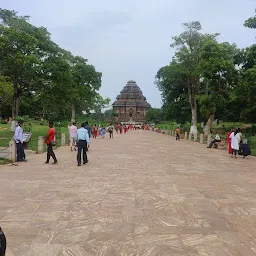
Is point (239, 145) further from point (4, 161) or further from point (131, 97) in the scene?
point (131, 97)

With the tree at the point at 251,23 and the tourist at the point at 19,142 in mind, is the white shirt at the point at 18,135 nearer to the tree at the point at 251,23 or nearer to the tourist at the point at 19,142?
the tourist at the point at 19,142

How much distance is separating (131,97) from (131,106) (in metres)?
2.85

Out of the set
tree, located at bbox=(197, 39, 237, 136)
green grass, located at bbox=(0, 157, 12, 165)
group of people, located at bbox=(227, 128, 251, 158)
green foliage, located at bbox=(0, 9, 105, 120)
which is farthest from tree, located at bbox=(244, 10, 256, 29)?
green grass, located at bbox=(0, 157, 12, 165)

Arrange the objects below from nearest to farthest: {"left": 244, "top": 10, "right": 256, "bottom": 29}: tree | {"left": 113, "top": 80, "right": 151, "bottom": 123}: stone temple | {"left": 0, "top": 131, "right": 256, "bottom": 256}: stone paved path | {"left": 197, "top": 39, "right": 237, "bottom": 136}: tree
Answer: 1. {"left": 0, "top": 131, "right": 256, "bottom": 256}: stone paved path
2. {"left": 244, "top": 10, "right": 256, "bottom": 29}: tree
3. {"left": 197, "top": 39, "right": 237, "bottom": 136}: tree
4. {"left": 113, "top": 80, "right": 151, "bottom": 123}: stone temple

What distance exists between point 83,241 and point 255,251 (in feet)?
6.93

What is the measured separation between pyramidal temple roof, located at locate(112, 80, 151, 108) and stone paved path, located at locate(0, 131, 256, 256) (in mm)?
92408

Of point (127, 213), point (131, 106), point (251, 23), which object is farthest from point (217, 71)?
point (131, 106)

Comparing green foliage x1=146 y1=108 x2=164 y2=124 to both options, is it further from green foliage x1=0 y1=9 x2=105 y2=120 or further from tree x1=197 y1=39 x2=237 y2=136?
green foliage x1=0 y1=9 x2=105 y2=120

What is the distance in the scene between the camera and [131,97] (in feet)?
339

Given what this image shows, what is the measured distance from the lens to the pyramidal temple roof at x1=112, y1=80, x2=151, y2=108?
10296 centimetres

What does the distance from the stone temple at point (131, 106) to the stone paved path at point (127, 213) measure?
91826 millimetres

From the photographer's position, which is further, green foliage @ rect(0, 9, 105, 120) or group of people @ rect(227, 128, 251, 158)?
green foliage @ rect(0, 9, 105, 120)

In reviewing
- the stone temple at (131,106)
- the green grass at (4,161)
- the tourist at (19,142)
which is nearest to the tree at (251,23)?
the tourist at (19,142)

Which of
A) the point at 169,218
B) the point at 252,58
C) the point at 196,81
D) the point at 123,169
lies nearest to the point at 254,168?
the point at 123,169
